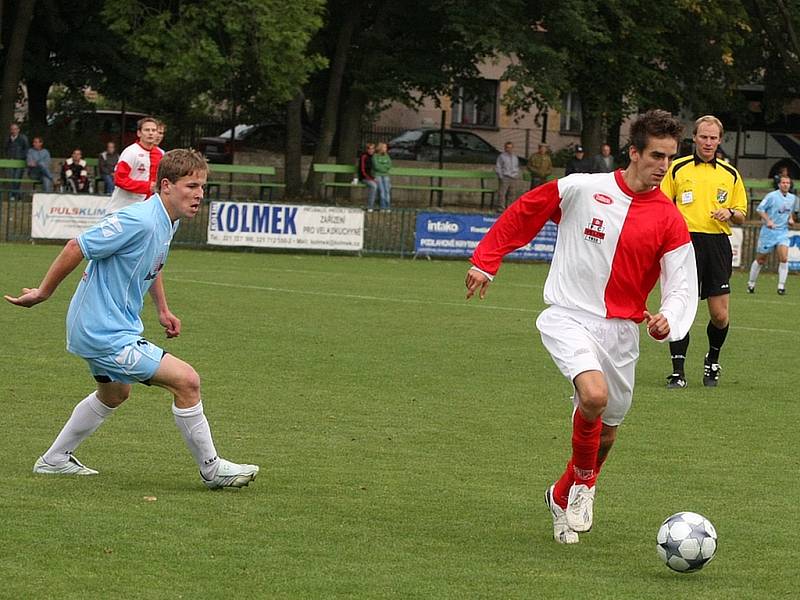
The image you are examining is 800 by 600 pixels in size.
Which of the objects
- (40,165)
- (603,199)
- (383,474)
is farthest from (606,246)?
(40,165)

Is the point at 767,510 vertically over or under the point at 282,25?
under

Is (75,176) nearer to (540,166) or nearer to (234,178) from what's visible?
(234,178)

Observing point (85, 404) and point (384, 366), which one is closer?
point (85, 404)

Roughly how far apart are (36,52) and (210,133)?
5.68 metres

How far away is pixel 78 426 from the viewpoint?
24.7 feet

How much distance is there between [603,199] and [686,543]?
170 centimetres

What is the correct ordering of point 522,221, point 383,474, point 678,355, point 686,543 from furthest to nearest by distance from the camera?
point 678,355, point 383,474, point 522,221, point 686,543

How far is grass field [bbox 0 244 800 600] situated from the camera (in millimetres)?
5922

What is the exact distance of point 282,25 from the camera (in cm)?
3061

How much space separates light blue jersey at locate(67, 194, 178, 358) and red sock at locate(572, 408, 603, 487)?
2223mm

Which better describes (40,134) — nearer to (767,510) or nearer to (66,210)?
(66,210)

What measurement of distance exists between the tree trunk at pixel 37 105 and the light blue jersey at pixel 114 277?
1276 inches

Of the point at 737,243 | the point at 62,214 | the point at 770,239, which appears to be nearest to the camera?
the point at 770,239

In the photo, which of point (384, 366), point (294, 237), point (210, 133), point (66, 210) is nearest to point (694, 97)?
point (210, 133)
